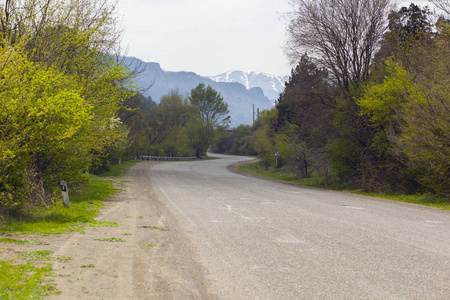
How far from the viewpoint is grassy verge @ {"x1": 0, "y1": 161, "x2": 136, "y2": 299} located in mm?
5055

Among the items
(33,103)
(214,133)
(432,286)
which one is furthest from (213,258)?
(214,133)

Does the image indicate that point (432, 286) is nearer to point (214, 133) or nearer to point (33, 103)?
point (33, 103)

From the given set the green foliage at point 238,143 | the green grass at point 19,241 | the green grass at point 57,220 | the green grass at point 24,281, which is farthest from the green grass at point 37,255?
the green foliage at point 238,143

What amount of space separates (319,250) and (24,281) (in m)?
4.94

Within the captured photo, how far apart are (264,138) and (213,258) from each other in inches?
1698

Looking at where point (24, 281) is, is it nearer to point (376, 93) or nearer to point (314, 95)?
point (376, 93)

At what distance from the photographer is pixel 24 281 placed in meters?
5.34

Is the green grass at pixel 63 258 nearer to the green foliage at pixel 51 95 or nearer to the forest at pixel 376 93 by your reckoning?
the green foliage at pixel 51 95

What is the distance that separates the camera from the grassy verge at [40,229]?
505cm

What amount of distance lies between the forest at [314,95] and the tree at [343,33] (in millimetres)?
64

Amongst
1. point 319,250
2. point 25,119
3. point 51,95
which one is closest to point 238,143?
point 51,95

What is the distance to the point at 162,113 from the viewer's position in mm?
70250

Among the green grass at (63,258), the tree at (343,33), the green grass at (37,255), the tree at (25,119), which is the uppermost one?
the tree at (343,33)

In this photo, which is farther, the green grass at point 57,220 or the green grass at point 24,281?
the green grass at point 57,220
